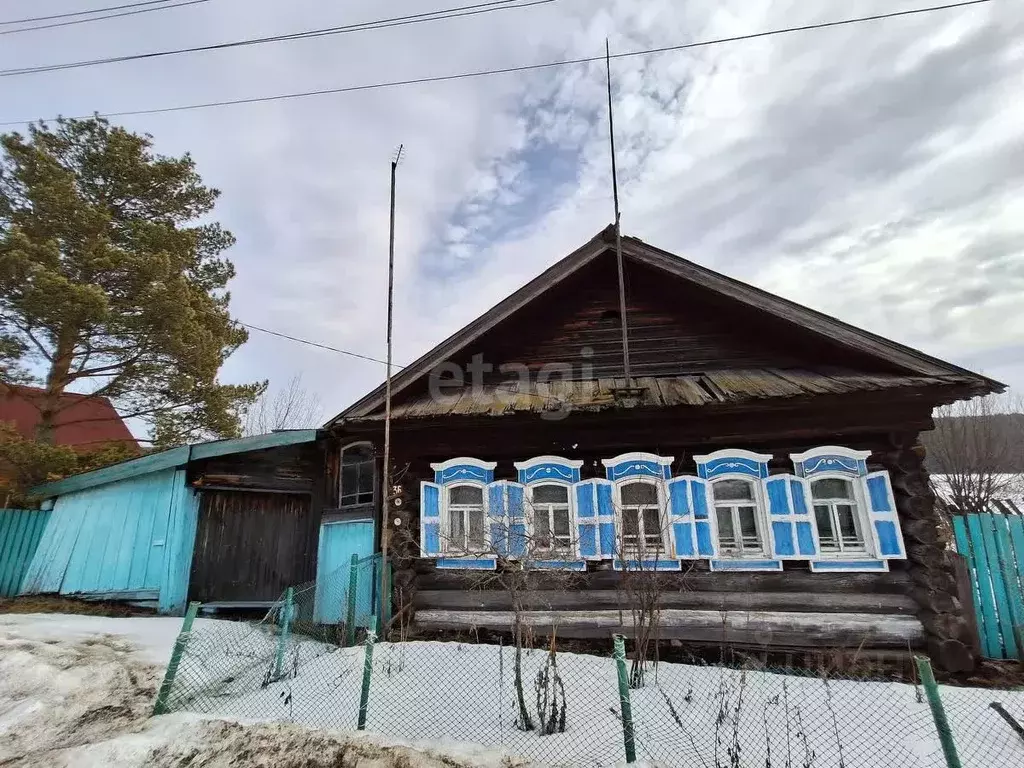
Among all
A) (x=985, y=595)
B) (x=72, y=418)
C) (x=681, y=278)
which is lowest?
(x=985, y=595)

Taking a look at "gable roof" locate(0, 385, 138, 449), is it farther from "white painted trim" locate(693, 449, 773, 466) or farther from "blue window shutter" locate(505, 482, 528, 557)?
"white painted trim" locate(693, 449, 773, 466)

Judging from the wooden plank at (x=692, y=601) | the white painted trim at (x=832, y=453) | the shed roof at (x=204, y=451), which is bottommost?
the wooden plank at (x=692, y=601)

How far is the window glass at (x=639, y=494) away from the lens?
7879mm

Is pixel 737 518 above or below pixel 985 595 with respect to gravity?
above

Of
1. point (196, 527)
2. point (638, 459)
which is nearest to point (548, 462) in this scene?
point (638, 459)

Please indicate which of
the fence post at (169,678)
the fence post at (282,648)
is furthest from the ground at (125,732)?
the fence post at (282,648)

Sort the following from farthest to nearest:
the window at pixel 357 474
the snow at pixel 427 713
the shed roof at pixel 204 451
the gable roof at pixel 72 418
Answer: the gable roof at pixel 72 418 → the shed roof at pixel 204 451 → the window at pixel 357 474 → the snow at pixel 427 713

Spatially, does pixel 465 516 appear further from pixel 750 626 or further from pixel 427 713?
pixel 750 626

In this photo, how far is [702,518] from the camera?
7.57m

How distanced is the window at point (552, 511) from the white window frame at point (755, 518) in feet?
6.98

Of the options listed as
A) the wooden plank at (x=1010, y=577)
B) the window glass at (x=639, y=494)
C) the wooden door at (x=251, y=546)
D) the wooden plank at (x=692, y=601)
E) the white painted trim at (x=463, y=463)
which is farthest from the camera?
the wooden door at (x=251, y=546)

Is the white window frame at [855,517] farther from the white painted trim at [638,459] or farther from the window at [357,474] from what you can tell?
the window at [357,474]

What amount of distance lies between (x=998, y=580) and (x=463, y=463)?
25.0 feet

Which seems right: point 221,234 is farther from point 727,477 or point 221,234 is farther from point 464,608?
point 727,477
